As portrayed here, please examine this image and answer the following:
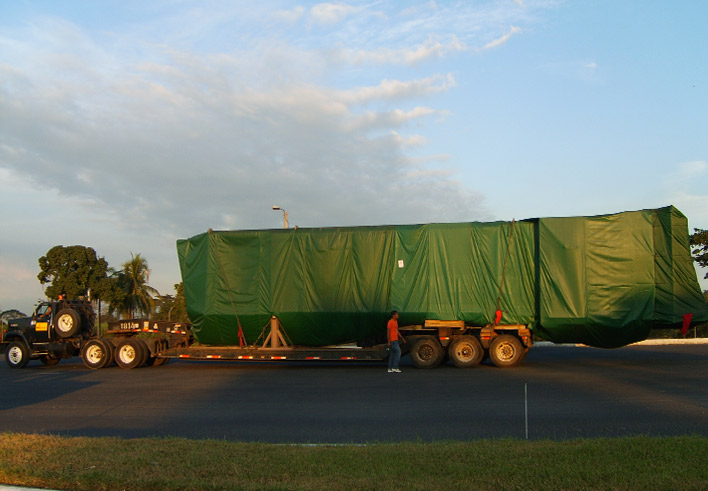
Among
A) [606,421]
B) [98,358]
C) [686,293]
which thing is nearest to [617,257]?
[686,293]

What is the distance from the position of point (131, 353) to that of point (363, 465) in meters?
15.1

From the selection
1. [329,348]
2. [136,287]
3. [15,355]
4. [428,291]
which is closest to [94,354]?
[15,355]

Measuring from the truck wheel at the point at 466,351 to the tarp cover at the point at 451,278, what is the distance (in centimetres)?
63

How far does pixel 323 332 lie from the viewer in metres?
19.4

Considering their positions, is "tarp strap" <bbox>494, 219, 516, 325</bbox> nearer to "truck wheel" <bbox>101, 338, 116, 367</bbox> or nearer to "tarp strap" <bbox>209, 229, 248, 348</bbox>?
"tarp strap" <bbox>209, 229, 248, 348</bbox>

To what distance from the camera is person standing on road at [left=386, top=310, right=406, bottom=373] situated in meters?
17.7

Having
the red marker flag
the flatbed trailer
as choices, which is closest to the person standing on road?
the flatbed trailer

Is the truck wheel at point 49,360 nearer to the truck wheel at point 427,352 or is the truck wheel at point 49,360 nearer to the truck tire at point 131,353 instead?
the truck tire at point 131,353

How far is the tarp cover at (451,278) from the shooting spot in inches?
683

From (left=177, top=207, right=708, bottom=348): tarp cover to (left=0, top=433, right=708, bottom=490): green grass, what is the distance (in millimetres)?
10166

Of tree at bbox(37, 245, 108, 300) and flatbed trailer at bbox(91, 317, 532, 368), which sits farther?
tree at bbox(37, 245, 108, 300)

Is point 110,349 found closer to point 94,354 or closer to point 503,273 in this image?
point 94,354

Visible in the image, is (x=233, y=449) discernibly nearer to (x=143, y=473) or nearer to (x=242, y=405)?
(x=143, y=473)

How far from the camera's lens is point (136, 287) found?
2108 inches
